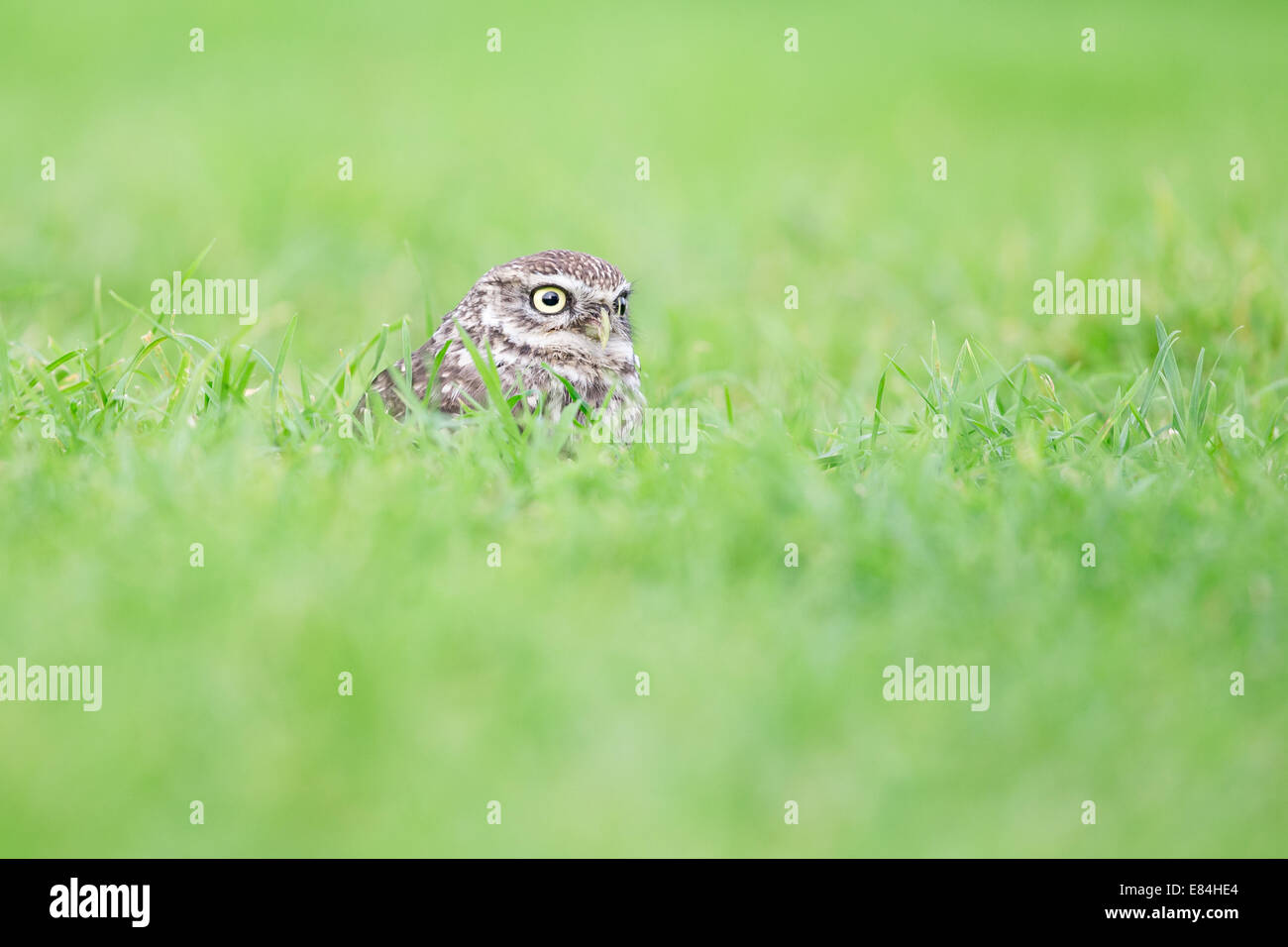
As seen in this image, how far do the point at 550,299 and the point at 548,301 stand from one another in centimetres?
1

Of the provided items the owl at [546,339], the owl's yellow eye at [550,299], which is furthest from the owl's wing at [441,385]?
the owl's yellow eye at [550,299]

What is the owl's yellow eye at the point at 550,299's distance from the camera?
520 cm

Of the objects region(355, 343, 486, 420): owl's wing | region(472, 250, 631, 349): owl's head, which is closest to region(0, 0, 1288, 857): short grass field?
region(355, 343, 486, 420): owl's wing

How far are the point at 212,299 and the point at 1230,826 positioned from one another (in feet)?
20.3

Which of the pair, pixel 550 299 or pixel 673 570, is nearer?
pixel 673 570

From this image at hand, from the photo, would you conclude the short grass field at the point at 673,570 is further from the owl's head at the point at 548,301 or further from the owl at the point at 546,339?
the owl's head at the point at 548,301

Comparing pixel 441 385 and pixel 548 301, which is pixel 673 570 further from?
pixel 548 301

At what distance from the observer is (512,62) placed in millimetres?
15703

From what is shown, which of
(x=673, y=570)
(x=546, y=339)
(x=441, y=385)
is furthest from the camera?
(x=546, y=339)

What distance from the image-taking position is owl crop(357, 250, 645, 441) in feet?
16.4

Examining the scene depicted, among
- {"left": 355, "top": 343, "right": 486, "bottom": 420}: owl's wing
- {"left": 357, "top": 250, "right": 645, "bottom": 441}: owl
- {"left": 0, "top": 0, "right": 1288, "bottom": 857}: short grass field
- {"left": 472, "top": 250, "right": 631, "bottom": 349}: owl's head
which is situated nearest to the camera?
{"left": 0, "top": 0, "right": 1288, "bottom": 857}: short grass field

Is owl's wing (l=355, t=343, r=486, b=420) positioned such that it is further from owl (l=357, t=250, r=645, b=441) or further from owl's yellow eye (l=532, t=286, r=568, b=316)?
owl's yellow eye (l=532, t=286, r=568, b=316)

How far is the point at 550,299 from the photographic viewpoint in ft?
17.1

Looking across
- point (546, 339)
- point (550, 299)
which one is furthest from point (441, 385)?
point (550, 299)
